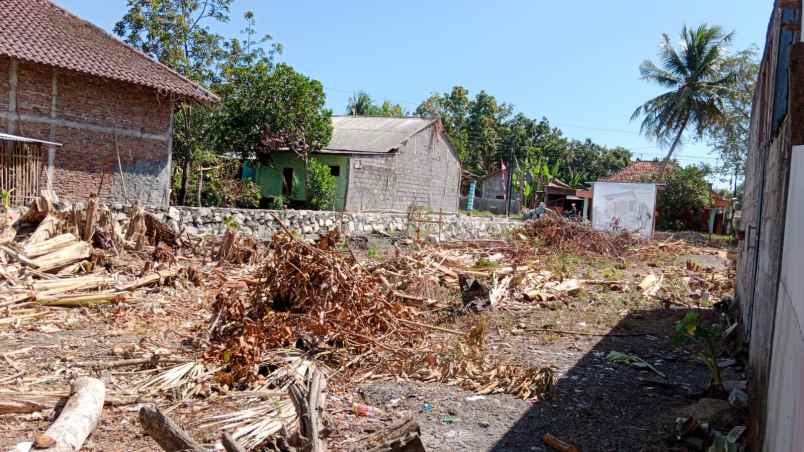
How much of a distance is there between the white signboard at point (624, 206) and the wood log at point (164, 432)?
71.0 ft

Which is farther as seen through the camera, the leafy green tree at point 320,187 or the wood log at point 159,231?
the leafy green tree at point 320,187

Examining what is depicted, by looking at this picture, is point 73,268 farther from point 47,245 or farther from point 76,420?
point 76,420

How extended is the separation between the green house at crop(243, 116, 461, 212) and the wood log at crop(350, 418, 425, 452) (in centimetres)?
2001

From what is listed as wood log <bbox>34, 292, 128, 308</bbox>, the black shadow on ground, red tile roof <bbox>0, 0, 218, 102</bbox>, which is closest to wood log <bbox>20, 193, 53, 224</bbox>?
wood log <bbox>34, 292, 128, 308</bbox>

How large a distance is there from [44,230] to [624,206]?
801 inches

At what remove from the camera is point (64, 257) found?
9.88 metres

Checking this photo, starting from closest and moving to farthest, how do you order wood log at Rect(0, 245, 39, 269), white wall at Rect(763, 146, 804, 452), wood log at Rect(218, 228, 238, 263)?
white wall at Rect(763, 146, 804, 452) → wood log at Rect(0, 245, 39, 269) → wood log at Rect(218, 228, 238, 263)

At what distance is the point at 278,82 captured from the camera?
22.5m

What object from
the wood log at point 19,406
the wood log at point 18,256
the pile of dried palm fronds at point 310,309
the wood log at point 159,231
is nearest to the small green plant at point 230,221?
the wood log at point 159,231

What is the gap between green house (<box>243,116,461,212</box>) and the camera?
25906mm

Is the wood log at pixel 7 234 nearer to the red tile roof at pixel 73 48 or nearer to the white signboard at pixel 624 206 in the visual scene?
the red tile roof at pixel 73 48

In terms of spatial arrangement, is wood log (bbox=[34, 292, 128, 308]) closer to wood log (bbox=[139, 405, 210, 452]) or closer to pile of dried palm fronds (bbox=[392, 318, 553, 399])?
pile of dried palm fronds (bbox=[392, 318, 553, 399])

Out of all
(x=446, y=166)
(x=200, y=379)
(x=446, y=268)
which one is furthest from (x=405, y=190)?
(x=200, y=379)

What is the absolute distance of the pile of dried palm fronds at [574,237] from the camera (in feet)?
58.7
